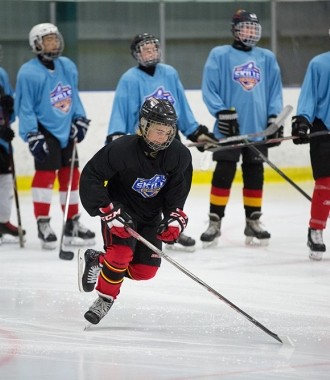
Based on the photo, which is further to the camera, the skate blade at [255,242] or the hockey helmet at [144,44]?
the skate blade at [255,242]

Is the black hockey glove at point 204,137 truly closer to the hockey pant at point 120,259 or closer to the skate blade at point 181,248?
the skate blade at point 181,248

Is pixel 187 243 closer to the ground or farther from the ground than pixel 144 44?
closer to the ground

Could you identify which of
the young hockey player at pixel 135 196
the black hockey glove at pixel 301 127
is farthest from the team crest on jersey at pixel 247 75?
the young hockey player at pixel 135 196

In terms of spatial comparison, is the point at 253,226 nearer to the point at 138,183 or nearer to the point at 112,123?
the point at 112,123

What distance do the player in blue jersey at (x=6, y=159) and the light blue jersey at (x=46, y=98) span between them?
0.11m

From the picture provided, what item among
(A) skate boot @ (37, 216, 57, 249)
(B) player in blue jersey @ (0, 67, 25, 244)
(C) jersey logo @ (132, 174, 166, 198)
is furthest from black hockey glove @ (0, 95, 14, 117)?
(C) jersey logo @ (132, 174, 166, 198)

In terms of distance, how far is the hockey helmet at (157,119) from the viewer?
3469 mm

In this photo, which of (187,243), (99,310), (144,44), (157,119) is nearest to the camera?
(157,119)

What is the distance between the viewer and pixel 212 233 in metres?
5.34

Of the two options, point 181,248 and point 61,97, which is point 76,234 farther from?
point 61,97

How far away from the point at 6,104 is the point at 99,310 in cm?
202

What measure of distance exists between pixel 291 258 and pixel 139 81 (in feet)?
3.47

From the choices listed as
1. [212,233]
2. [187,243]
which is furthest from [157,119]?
[212,233]

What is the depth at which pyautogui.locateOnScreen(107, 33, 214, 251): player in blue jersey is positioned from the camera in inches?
201
